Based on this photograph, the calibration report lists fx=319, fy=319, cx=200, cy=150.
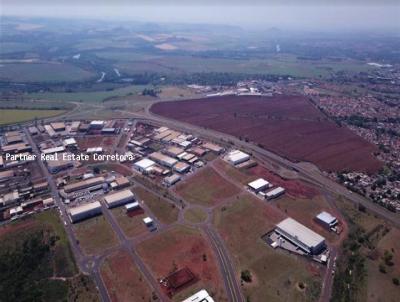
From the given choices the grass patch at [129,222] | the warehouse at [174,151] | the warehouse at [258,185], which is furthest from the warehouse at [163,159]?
the warehouse at [258,185]

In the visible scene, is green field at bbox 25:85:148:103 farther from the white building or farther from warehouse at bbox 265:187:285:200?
warehouse at bbox 265:187:285:200

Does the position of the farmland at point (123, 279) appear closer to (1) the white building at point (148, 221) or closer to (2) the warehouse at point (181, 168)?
(1) the white building at point (148, 221)

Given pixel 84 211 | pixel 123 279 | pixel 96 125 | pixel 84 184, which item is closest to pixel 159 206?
pixel 84 211

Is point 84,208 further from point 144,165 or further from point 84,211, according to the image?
point 144,165

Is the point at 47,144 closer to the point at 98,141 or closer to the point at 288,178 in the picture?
the point at 98,141

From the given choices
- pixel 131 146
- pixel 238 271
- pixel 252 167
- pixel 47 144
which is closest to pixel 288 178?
pixel 252 167

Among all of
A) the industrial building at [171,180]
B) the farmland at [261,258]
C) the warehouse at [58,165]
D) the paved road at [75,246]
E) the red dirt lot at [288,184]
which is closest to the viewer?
the farmland at [261,258]

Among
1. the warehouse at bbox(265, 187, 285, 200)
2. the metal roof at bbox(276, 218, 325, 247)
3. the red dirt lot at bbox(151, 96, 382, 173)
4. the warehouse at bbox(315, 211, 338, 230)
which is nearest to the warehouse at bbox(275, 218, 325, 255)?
the metal roof at bbox(276, 218, 325, 247)
